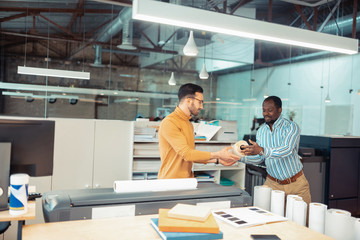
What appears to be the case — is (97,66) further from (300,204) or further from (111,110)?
(300,204)

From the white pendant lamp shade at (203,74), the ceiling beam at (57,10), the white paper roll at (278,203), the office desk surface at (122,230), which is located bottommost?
the office desk surface at (122,230)

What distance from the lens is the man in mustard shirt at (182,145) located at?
2.05 meters

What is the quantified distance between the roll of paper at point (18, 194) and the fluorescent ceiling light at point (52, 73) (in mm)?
4819

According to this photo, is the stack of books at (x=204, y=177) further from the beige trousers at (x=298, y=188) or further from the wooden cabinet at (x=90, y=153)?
the beige trousers at (x=298, y=188)

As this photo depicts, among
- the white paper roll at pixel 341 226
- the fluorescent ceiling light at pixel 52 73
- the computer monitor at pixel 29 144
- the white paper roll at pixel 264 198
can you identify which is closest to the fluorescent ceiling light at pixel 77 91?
the fluorescent ceiling light at pixel 52 73

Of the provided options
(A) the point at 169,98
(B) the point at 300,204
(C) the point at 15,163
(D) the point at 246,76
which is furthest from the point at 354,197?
(D) the point at 246,76

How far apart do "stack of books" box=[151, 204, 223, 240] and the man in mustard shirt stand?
73 centimetres

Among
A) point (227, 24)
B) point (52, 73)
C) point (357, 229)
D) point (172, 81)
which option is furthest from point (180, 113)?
point (172, 81)

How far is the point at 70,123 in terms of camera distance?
3250 millimetres

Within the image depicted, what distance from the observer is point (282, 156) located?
8.09 feet

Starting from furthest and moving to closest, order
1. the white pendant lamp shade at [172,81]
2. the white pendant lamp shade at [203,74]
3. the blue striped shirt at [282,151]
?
the white pendant lamp shade at [172,81] → the white pendant lamp shade at [203,74] → the blue striped shirt at [282,151]

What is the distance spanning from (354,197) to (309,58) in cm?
542

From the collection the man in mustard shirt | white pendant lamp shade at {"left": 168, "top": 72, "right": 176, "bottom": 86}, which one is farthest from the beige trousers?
white pendant lamp shade at {"left": 168, "top": 72, "right": 176, "bottom": 86}

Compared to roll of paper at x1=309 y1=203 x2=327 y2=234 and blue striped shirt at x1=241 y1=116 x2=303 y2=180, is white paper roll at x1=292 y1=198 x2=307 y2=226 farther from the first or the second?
blue striped shirt at x1=241 y1=116 x2=303 y2=180
